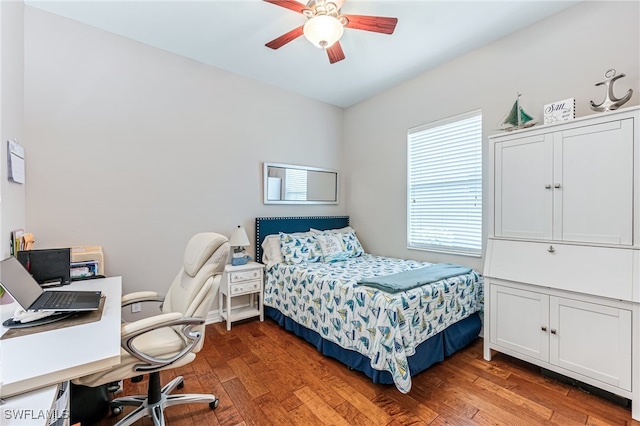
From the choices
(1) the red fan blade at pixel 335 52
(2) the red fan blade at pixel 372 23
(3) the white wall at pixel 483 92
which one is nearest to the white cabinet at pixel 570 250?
(3) the white wall at pixel 483 92

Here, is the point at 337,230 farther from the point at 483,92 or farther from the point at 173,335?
the point at 173,335

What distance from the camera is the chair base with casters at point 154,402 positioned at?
1.52 m

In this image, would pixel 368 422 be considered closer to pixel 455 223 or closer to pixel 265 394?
pixel 265 394

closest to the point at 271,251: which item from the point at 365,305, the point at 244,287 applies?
the point at 244,287

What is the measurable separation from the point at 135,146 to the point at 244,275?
5.48ft

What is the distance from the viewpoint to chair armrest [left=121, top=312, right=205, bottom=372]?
1.29 m

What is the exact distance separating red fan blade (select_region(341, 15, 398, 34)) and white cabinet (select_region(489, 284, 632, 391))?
2.14 m

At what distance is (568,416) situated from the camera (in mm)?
1675

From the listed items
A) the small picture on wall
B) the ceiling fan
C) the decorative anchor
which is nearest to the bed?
the small picture on wall

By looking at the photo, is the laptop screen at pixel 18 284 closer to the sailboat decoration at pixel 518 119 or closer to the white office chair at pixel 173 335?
the white office chair at pixel 173 335

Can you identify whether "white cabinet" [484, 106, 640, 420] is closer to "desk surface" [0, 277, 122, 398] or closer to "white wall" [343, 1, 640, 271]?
"white wall" [343, 1, 640, 271]

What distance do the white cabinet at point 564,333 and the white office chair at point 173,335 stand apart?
7.15 feet

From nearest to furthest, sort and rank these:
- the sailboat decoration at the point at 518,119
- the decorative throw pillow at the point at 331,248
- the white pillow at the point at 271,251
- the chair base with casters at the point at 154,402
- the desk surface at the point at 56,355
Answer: the desk surface at the point at 56,355 < the chair base with casters at the point at 154,402 < the sailboat decoration at the point at 518,119 < the white pillow at the point at 271,251 < the decorative throw pillow at the point at 331,248

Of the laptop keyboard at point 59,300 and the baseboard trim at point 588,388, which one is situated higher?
the laptop keyboard at point 59,300
